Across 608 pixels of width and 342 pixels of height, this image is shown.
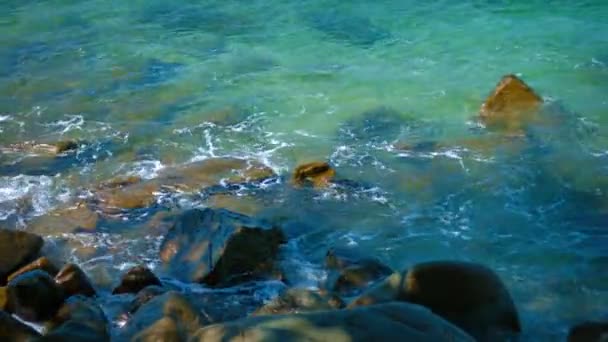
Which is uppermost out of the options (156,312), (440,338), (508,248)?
(440,338)

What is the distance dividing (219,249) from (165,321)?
6.03ft

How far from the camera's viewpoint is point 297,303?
7621mm

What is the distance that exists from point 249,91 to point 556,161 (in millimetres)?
6167

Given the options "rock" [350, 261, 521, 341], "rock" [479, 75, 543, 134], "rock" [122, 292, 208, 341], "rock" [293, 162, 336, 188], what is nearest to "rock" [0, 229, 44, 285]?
"rock" [122, 292, 208, 341]

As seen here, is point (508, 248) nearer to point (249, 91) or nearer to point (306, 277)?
point (306, 277)

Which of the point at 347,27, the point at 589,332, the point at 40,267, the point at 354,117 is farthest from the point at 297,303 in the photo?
the point at 347,27

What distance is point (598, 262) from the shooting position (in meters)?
9.59

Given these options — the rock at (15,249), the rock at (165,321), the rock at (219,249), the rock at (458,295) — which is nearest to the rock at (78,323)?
the rock at (165,321)

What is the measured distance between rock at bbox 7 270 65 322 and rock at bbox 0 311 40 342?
85 centimetres

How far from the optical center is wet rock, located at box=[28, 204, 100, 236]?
1084 cm

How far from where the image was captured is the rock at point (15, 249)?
9.28 metres

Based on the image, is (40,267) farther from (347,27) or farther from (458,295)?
(347,27)

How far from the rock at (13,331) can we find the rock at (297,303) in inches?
81.3

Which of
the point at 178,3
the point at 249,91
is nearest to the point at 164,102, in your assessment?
the point at 249,91
